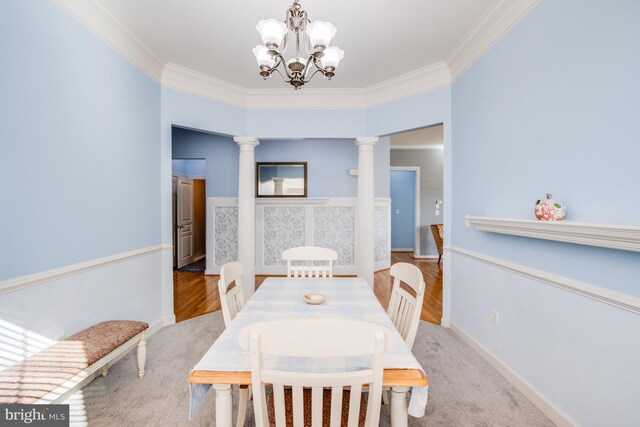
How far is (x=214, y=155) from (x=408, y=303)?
4634 millimetres

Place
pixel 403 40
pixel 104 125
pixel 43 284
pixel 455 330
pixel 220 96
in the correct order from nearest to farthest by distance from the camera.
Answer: pixel 43 284
pixel 104 125
pixel 403 40
pixel 455 330
pixel 220 96

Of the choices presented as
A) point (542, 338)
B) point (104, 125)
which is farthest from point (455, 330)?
point (104, 125)

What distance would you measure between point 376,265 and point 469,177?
3.11 m

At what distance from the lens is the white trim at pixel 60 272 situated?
156 cm

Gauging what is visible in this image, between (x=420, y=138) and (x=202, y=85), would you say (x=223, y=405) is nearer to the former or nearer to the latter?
(x=202, y=85)

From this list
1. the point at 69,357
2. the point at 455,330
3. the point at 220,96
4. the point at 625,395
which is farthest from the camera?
the point at 220,96

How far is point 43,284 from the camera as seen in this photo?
1.75 m

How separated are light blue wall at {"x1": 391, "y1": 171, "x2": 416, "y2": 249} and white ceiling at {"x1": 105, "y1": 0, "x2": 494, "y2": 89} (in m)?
4.77

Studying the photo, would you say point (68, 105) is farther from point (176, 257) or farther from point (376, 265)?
point (376, 265)

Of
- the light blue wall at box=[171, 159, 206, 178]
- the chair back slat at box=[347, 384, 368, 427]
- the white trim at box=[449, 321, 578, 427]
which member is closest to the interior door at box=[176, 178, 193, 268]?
the light blue wall at box=[171, 159, 206, 178]

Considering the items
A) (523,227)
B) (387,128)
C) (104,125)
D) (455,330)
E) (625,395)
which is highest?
(387,128)

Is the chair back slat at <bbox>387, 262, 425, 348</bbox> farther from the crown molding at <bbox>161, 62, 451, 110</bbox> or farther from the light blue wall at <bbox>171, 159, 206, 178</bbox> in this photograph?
the light blue wall at <bbox>171, 159, 206, 178</bbox>

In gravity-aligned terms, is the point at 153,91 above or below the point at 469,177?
above

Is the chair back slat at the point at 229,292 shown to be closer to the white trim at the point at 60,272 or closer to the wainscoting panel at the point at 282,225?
the white trim at the point at 60,272
